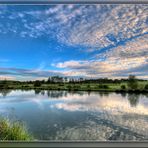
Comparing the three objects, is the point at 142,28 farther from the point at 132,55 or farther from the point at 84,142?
the point at 84,142

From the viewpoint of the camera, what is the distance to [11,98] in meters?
2.80

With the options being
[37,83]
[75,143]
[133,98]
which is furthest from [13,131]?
[133,98]

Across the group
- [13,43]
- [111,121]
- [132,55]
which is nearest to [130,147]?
[111,121]

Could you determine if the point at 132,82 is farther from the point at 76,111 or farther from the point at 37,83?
the point at 37,83

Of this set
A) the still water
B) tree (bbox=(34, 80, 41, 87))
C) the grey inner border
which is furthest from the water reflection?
tree (bbox=(34, 80, 41, 87))

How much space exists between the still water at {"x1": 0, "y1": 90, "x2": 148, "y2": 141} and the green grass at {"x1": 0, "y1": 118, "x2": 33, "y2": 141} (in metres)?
0.05

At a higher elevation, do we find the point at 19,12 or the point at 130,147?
the point at 19,12

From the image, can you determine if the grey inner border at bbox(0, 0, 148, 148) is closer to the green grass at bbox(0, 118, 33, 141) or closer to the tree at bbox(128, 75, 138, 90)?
the green grass at bbox(0, 118, 33, 141)

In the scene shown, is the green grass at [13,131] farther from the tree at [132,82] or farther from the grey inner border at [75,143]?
the tree at [132,82]

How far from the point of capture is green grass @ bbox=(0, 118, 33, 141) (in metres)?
2.51

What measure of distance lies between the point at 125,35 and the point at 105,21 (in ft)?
0.72

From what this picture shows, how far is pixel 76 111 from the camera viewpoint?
2.79 m

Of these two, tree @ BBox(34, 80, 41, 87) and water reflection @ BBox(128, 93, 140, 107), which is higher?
tree @ BBox(34, 80, 41, 87)

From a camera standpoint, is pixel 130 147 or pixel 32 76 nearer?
pixel 130 147
